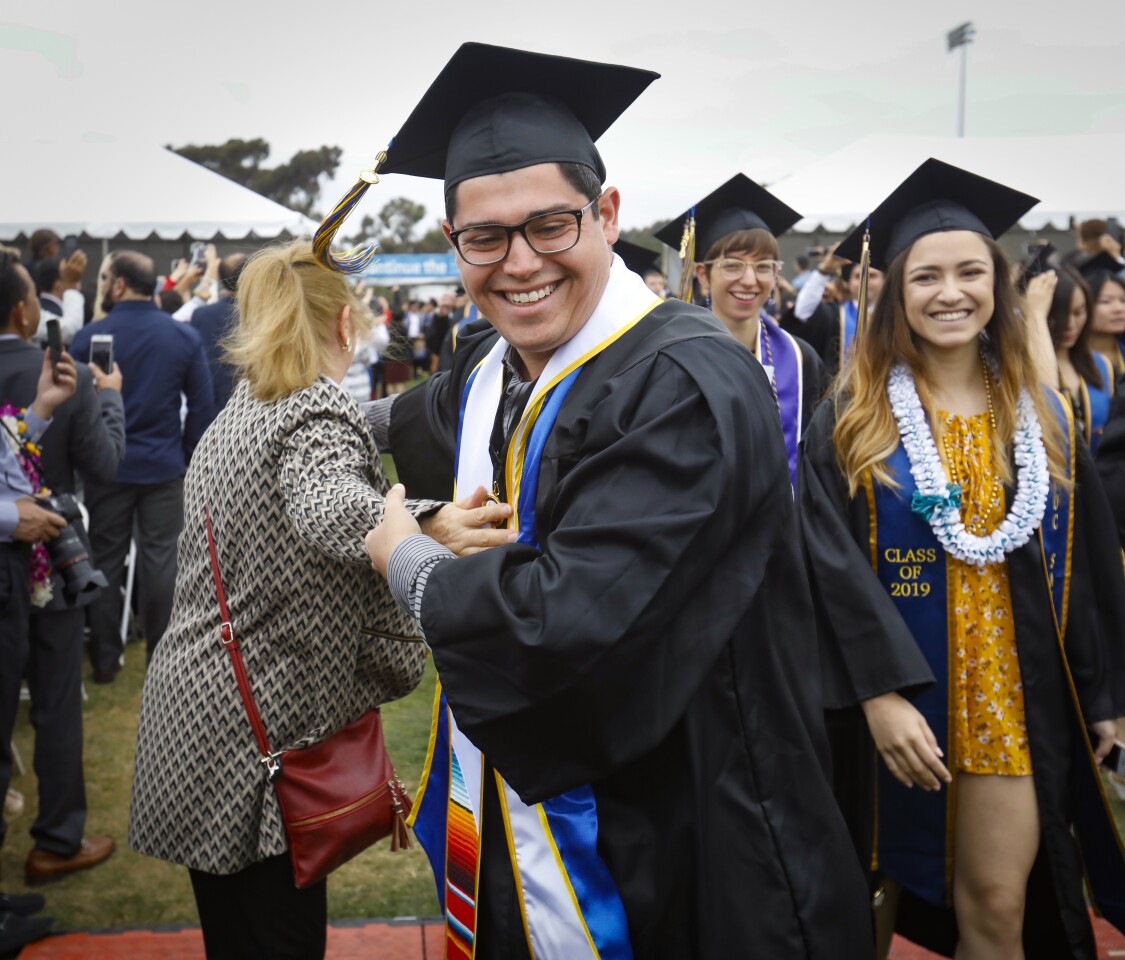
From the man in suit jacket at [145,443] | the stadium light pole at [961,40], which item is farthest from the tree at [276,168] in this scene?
the man in suit jacket at [145,443]

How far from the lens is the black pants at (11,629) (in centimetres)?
337

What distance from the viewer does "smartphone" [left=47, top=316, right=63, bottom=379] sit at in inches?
138

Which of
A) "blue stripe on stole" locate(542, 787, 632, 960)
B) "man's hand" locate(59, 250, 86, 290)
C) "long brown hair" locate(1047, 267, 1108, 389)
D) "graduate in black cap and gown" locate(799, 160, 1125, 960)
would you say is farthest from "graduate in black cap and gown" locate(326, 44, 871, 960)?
"man's hand" locate(59, 250, 86, 290)

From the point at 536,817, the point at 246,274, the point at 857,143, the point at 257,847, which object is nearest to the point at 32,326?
the point at 246,274

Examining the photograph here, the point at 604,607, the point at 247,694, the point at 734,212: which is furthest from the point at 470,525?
the point at 734,212

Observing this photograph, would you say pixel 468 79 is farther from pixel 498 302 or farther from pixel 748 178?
pixel 748 178

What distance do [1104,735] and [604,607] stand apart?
1.75m

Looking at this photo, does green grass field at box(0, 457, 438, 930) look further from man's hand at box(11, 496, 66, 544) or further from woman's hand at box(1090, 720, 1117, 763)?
woman's hand at box(1090, 720, 1117, 763)

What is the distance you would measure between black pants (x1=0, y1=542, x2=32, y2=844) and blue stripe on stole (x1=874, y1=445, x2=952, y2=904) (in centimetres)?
258

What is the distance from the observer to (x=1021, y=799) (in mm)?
2553

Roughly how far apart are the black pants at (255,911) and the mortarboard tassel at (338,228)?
49.3 inches

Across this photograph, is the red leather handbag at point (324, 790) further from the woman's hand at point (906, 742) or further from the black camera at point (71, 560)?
the black camera at point (71, 560)

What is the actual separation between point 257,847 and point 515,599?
3.74 feet

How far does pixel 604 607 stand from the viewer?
4.70ft
